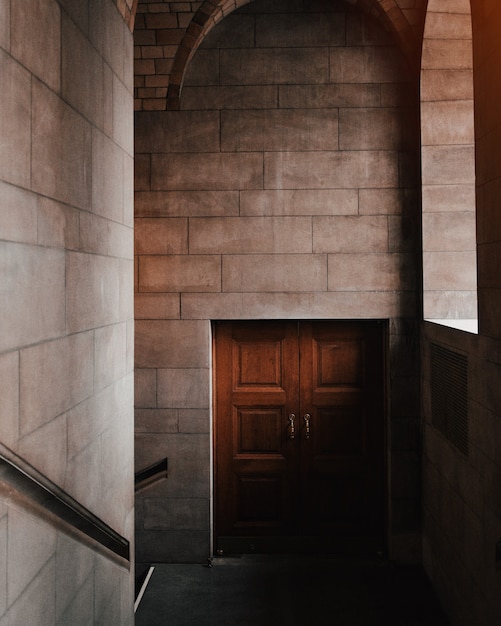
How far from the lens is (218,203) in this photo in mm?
5527

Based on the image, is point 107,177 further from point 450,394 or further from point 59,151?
point 450,394

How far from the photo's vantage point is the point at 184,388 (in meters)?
5.60

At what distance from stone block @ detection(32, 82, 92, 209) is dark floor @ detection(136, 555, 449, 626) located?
3.22 metres

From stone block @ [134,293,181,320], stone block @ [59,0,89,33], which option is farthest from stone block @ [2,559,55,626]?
stone block @ [134,293,181,320]

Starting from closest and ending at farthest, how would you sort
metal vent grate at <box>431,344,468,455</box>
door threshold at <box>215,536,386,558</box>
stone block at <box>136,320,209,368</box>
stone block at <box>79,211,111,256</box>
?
stone block at <box>79,211,111,256</box> < metal vent grate at <box>431,344,468,455</box> < stone block at <box>136,320,209,368</box> < door threshold at <box>215,536,386,558</box>

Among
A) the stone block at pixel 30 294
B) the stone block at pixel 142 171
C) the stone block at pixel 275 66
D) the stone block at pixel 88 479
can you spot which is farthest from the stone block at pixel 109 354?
the stone block at pixel 275 66

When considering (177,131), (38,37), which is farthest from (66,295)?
(177,131)

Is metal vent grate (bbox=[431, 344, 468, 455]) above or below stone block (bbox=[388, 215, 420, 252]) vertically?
below

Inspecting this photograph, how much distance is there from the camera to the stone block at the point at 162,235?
18.2ft

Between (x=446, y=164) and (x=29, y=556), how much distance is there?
14.2ft

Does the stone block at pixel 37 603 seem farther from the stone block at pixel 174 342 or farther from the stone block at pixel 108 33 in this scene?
the stone block at pixel 174 342

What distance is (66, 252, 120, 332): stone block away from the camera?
2.88 m

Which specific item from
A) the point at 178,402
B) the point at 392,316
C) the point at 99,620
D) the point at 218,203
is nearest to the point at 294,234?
the point at 218,203

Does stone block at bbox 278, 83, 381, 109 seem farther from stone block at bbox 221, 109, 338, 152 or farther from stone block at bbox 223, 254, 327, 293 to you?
stone block at bbox 223, 254, 327, 293
